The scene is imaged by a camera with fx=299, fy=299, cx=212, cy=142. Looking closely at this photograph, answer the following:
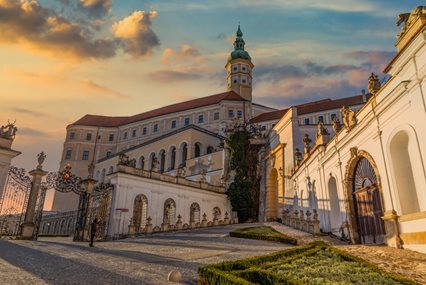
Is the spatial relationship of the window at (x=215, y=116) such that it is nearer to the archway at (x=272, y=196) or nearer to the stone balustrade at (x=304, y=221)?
the archway at (x=272, y=196)

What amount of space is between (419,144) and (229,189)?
94.2ft

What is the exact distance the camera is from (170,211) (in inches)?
1196

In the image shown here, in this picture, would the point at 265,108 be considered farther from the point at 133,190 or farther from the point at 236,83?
the point at 133,190

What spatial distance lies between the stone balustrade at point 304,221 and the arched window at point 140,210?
1294 cm

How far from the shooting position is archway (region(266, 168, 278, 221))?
36119 mm

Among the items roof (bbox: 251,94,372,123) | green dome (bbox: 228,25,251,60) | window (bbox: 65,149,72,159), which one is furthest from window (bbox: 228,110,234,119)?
window (bbox: 65,149,72,159)

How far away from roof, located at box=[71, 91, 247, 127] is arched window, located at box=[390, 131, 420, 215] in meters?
52.0

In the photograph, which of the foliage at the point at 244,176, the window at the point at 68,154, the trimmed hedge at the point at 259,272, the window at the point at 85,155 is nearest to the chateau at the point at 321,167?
the foliage at the point at 244,176

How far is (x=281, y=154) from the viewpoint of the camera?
35188 mm

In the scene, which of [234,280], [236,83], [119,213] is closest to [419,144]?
[234,280]

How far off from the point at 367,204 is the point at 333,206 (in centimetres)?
451

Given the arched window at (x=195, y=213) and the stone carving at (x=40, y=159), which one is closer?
the stone carving at (x=40, y=159)

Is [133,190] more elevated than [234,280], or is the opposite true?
[133,190]

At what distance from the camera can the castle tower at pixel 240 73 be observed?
74.0 m
